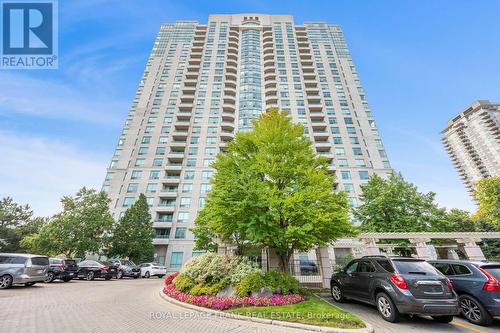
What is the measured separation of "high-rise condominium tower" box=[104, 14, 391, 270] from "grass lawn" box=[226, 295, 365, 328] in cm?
3067

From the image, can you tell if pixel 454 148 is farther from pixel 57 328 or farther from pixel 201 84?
pixel 57 328

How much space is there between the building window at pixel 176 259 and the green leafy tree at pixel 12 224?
87.3ft

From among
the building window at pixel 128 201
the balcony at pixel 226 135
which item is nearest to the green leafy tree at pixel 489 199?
the balcony at pixel 226 135

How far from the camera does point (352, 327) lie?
6328 millimetres

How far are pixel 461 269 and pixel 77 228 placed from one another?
35555 millimetres

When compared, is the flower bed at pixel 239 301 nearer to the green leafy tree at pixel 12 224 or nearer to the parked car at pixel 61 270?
the parked car at pixel 61 270

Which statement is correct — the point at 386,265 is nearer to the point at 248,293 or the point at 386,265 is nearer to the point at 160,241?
the point at 248,293

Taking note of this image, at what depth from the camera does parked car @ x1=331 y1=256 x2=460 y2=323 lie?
6664 millimetres

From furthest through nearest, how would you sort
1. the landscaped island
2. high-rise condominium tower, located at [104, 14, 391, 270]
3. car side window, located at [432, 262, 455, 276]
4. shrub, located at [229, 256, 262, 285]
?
1. high-rise condominium tower, located at [104, 14, 391, 270]
2. shrub, located at [229, 256, 262, 285]
3. car side window, located at [432, 262, 455, 276]
4. the landscaped island

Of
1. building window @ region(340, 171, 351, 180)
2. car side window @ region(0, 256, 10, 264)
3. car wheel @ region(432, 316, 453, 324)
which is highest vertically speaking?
building window @ region(340, 171, 351, 180)

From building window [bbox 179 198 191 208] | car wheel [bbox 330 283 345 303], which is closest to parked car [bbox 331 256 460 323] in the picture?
car wheel [bbox 330 283 345 303]

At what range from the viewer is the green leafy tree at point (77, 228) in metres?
28.1

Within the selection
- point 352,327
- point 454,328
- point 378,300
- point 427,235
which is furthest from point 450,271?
point 427,235

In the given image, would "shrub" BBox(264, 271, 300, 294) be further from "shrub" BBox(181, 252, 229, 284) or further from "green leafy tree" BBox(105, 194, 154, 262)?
"green leafy tree" BBox(105, 194, 154, 262)
